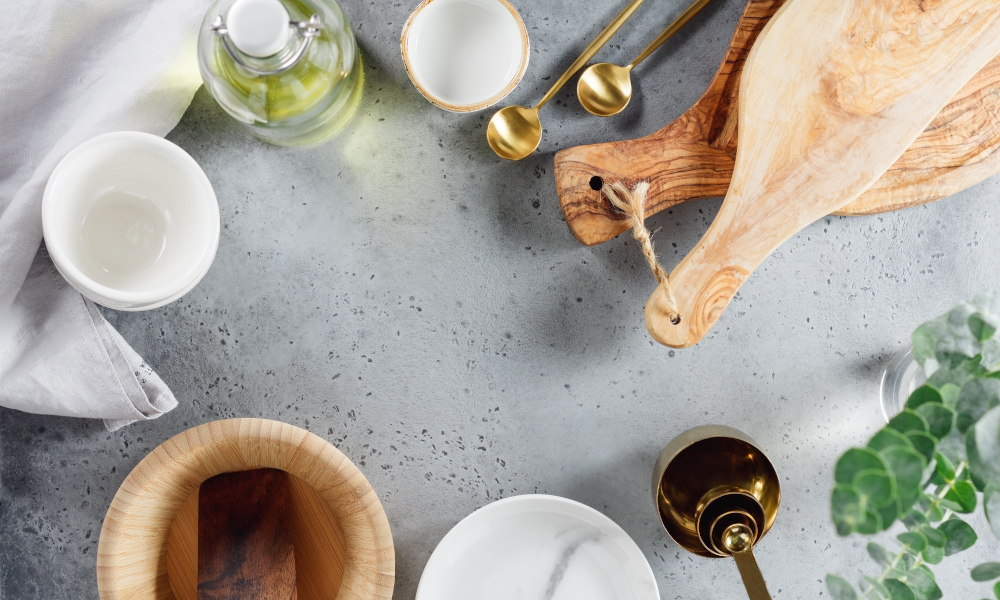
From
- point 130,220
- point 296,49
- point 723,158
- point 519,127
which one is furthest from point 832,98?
point 130,220

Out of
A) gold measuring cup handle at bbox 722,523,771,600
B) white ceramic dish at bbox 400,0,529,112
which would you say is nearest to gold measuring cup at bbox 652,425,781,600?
gold measuring cup handle at bbox 722,523,771,600

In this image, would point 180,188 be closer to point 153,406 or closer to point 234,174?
point 234,174

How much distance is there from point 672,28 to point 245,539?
2.49 ft

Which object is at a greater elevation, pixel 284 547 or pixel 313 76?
pixel 313 76

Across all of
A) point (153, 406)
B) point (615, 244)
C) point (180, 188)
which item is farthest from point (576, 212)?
point (153, 406)

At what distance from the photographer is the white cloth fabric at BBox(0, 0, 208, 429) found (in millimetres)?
716

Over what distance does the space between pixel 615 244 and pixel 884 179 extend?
1.06 ft

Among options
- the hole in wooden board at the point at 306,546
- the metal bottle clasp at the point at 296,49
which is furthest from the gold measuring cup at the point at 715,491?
the metal bottle clasp at the point at 296,49

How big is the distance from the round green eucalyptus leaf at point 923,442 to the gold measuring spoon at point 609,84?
507 mm

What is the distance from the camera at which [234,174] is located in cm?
83

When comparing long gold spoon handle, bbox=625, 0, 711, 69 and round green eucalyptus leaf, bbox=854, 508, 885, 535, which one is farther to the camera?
long gold spoon handle, bbox=625, 0, 711, 69

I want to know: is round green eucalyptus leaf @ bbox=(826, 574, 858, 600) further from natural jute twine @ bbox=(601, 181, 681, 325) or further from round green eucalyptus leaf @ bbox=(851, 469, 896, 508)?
natural jute twine @ bbox=(601, 181, 681, 325)

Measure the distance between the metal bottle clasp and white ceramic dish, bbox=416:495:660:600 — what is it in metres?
0.53

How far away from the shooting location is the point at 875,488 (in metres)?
0.41
